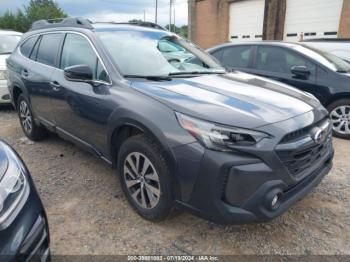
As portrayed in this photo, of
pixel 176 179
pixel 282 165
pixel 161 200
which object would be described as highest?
A: pixel 282 165

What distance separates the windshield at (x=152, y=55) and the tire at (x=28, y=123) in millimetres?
2049

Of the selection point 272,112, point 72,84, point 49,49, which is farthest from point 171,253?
point 49,49

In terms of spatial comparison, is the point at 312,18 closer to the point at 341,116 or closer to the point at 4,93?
the point at 341,116

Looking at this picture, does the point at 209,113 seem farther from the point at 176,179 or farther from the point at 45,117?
the point at 45,117

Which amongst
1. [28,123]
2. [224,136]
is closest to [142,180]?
[224,136]

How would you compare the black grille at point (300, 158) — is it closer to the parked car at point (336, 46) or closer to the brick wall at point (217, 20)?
the parked car at point (336, 46)

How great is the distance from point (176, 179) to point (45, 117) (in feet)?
8.31

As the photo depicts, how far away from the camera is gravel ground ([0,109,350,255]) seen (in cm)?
245

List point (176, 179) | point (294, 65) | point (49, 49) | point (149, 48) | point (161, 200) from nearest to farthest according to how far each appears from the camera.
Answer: point (176, 179)
point (161, 200)
point (149, 48)
point (49, 49)
point (294, 65)

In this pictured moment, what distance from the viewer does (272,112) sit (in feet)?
7.77

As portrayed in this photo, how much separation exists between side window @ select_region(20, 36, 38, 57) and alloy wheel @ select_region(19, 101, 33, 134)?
0.74 metres

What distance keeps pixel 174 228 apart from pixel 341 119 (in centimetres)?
358

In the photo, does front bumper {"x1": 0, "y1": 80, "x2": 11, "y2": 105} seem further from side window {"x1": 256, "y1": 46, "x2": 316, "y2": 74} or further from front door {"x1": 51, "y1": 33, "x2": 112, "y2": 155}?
side window {"x1": 256, "y1": 46, "x2": 316, "y2": 74}

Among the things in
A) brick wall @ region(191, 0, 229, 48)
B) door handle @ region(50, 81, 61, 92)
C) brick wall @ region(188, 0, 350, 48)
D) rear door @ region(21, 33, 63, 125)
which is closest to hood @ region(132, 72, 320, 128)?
door handle @ region(50, 81, 61, 92)
